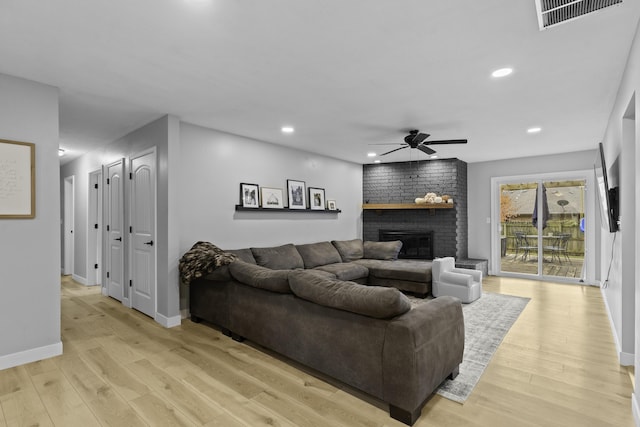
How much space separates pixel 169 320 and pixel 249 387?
1.81 meters

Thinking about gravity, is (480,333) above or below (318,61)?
below

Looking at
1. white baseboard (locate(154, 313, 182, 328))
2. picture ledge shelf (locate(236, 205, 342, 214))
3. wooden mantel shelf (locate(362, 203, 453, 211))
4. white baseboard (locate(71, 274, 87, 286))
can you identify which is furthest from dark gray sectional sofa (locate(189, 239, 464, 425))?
wooden mantel shelf (locate(362, 203, 453, 211))

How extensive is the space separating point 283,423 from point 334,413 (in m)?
0.34

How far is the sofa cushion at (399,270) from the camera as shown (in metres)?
5.16

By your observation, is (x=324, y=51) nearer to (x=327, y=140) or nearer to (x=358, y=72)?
(x=358, y=72)

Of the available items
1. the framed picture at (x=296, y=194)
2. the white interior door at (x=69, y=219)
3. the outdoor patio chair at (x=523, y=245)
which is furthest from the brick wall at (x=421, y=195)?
the white interior door at (x=69, y=219)

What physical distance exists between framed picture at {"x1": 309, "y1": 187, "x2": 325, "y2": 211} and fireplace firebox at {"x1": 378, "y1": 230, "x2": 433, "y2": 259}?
1.84m

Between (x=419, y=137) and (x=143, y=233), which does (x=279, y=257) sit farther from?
(x=419, y=137)

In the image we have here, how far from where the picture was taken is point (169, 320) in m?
3.81

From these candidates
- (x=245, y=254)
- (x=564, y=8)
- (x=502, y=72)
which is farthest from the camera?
(x=245, y=254)

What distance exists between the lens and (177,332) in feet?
11.9

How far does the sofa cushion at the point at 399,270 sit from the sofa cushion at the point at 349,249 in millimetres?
265

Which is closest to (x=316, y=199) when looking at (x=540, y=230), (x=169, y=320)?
(x=169, y=320)

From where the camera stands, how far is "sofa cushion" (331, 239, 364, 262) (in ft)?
20.2
